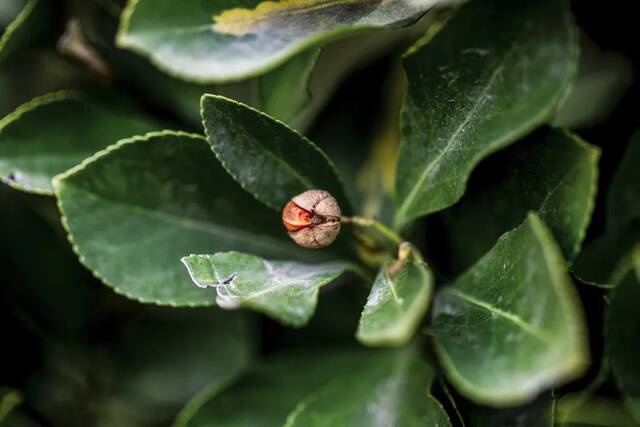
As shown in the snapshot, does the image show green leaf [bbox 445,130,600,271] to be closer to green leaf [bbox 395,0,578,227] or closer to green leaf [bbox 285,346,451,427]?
green leaf [bbox 395,0,578,227]

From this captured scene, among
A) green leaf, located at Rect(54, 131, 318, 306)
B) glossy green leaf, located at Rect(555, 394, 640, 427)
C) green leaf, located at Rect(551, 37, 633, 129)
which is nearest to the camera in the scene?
green leaf, located at Rect(54, 131, 318, 306)

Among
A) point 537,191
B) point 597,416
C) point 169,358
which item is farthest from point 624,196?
point 169,358

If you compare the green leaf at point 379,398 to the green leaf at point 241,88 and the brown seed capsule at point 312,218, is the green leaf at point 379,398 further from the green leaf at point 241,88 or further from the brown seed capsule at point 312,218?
the green leaf at point 241,88

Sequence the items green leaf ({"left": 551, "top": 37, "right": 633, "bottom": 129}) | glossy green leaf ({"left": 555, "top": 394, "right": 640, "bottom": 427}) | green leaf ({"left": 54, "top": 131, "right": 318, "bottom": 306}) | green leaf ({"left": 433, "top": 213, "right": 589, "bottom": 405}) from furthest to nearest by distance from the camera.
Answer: green leaf ({"left": 551, "top": 37, "right": 633, "bottom": 129}) → glossy green leaf ({"left": 555, "top": 394, "right": 640, "bottom": 427}) → green leaf ({"left": 54, "top": 131, "right": 318, "bottom": 306}) → green leaf ({"left": 433, "top": 213, "right": 589, "bottom": 405})

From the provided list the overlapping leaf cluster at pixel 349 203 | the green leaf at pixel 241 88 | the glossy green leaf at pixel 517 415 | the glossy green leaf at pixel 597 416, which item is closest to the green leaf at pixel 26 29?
the overlapping leaf cluster at pixel 349 203

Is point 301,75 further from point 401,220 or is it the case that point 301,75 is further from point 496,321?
point 496,321

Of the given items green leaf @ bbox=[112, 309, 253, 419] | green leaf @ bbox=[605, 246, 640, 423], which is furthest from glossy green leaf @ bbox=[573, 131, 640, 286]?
green leaf @ bbox=[112, 309, 253, 419]
